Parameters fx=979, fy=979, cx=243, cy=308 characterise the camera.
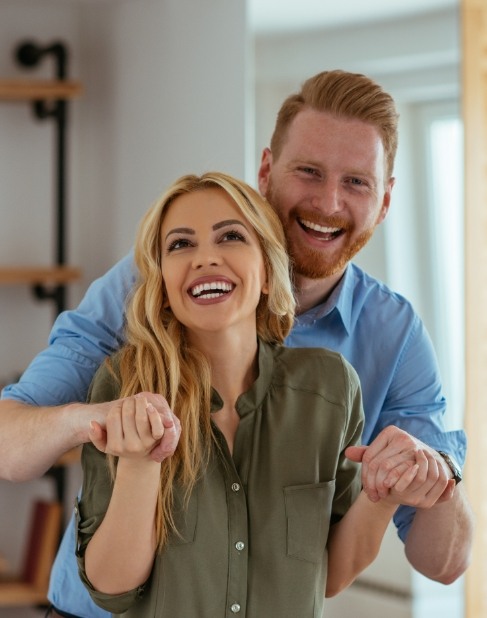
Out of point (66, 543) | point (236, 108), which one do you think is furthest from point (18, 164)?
point (66, 543)

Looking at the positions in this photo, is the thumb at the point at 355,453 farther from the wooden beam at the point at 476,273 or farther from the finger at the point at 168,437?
the wooden beam at the point at 476,273

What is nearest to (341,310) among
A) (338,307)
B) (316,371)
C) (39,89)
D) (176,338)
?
(338,307)

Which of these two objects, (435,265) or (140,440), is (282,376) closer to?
(140,440)

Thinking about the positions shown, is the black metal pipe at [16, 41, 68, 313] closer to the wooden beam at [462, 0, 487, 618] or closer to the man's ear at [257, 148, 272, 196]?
the wooden beam at [462, 0, 487, 618]

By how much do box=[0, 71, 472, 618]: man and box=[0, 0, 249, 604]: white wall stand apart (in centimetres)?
148

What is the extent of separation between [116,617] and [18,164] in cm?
221

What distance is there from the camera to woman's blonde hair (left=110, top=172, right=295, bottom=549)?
112 cm

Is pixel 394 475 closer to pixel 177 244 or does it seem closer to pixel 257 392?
pixel 257 392

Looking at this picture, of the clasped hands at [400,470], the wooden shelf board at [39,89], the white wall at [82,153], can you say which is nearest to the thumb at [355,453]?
the clasped hands at [400,470]

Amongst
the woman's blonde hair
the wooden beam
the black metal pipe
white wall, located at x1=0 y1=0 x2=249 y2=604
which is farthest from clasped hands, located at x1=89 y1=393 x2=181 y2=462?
the black metal pipe

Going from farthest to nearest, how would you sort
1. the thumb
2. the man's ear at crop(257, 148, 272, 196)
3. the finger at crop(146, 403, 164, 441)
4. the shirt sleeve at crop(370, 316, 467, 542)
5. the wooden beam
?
the wooden beam < the man's ear at crop(257, 148, 272, 196) < the shirt sleeve at crop(370, 316, 467, 542) < the thumb < the finger at crop(146, 403, 164, 441)

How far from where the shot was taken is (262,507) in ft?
3.75

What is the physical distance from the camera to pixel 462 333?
2805 mm

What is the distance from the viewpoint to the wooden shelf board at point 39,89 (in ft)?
9.91
